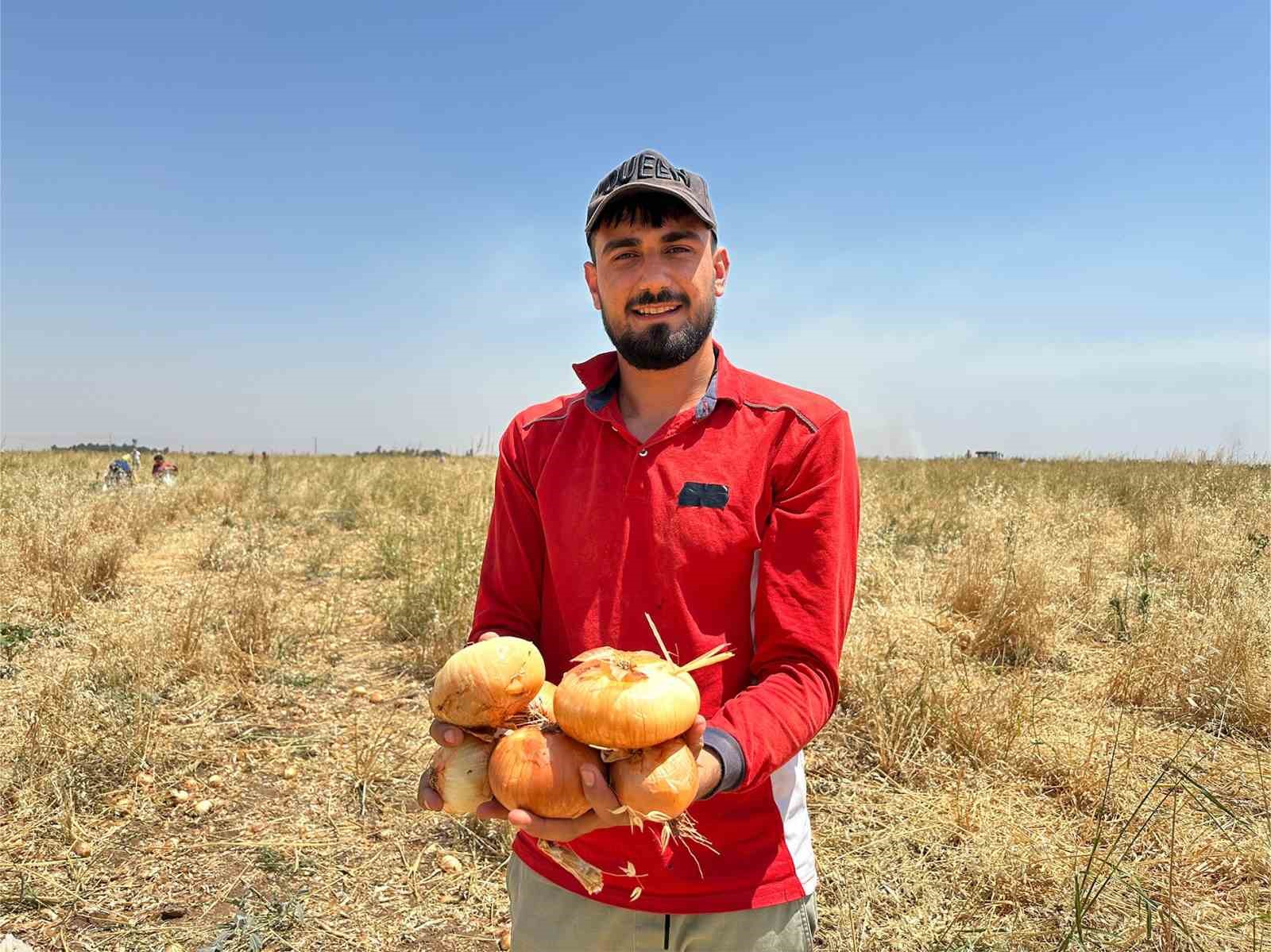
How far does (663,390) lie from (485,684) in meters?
0.80

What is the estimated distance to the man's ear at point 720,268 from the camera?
1837 millimetres

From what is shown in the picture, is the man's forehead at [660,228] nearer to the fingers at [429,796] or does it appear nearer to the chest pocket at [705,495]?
the chest pocket at [705,495]

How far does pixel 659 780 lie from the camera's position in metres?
1.16

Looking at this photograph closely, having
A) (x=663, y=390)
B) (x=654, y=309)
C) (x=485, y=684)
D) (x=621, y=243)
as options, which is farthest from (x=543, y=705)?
(x=621, y=243)

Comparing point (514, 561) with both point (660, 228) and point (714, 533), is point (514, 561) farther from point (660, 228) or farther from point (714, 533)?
point (660, 228)

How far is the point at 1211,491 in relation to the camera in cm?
810

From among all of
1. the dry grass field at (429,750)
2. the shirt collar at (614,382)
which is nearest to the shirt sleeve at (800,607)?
the shirt collar at (614,382)

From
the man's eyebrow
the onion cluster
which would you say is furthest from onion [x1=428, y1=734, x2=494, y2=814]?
the man's eyebrow

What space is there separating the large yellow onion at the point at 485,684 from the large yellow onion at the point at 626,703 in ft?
0.42

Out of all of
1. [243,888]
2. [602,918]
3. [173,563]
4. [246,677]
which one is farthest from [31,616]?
[602,918]

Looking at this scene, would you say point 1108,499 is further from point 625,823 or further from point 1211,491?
point 625,823

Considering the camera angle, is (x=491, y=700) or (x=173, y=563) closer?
(x=491, y=700)

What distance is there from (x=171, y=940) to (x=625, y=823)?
227cm

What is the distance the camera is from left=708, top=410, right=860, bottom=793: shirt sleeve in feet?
4.45
